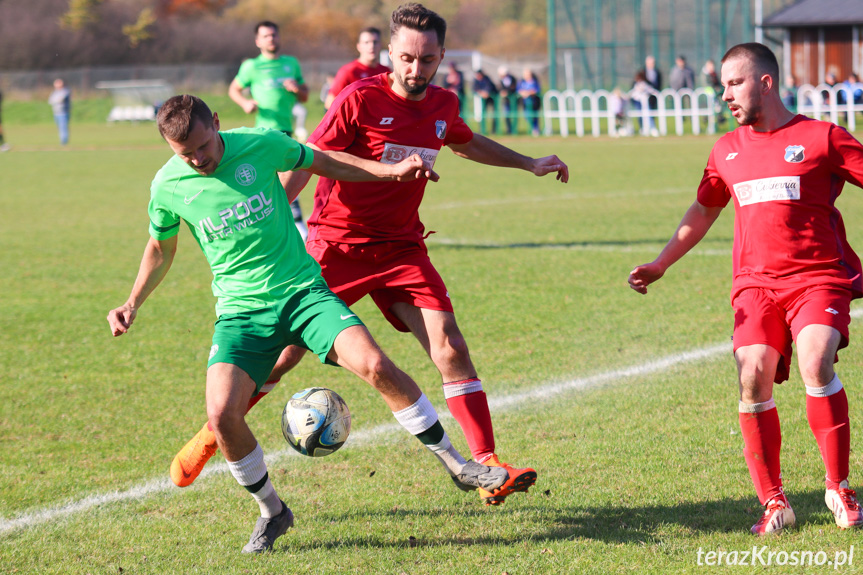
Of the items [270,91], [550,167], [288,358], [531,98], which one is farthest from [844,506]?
[531,98]

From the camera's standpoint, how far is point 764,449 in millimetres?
3930

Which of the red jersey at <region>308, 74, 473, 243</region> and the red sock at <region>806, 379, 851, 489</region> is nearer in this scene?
the red sock at <region>806, 379, 851, 489</region>

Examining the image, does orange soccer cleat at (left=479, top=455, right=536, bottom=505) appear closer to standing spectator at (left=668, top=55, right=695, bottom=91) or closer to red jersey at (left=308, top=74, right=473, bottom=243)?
red jersey at (left=308, top=74, right=473, bottom=243)

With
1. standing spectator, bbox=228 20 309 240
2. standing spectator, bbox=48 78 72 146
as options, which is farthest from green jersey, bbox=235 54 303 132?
standing spectator, bbox=48 78 72 146

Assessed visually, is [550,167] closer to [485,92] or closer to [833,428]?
[833,428]

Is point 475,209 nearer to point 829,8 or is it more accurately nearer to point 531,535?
point 531,535

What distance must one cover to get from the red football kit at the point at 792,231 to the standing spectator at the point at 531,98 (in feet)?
89.6

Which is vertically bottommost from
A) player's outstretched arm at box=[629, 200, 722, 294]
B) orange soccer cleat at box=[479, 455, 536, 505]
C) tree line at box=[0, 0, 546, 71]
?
orange soccer cleat at box=[479, 455, 536, 505]

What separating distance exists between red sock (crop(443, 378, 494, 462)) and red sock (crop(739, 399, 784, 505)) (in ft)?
3.67

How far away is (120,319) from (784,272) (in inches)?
110

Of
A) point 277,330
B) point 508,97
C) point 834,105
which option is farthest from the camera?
point 508,97

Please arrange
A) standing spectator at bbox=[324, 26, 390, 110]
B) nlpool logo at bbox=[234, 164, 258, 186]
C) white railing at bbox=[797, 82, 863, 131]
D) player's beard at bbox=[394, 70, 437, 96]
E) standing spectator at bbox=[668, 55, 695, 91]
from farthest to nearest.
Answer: standing spectator at bbox=[668, 55, 695, 91], white railing at bbox=[797, 82, 863, 131], standing spectator at bbox=[324, 26, 390, 110], player's beard at bbox=[394, 70, 437, 96], nlpool logo at bbox=[234, 164, 258, 186]

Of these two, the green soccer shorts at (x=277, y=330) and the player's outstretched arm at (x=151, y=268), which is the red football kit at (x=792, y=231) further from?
the player's outstretched arm at (x=151, y=268)

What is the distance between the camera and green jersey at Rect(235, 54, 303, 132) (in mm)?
12133
